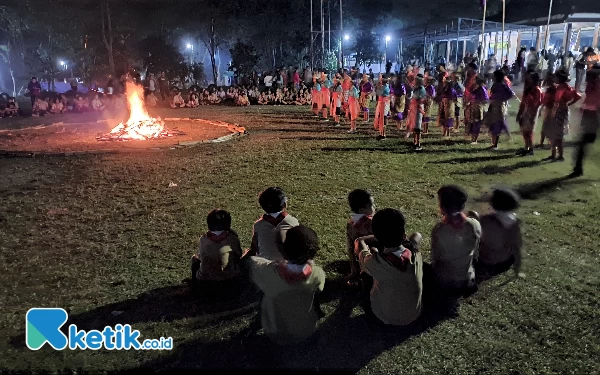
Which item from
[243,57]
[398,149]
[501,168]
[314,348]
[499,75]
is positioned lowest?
[314,348]

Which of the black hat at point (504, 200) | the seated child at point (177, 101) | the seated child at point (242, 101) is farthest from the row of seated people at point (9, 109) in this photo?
the black hat at point (504, 200)

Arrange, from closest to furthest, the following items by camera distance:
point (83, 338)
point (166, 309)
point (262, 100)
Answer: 1. point (83, 338)
2. point (166, 309)
3. point (262, 100)

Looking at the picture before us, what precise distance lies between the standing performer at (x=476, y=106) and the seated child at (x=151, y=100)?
18.5 meters

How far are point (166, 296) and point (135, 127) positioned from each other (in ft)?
40.0

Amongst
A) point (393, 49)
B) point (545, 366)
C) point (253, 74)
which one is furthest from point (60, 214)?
point (393, 49)

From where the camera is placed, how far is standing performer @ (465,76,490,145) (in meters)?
12.8

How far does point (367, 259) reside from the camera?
415 centimetres

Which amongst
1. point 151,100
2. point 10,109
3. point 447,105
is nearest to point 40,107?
point 10,109

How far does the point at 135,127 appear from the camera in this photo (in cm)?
1608

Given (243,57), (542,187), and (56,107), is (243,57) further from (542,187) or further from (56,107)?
(542,187)

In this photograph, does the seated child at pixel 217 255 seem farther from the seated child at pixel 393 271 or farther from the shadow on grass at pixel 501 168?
the shadow on grass at pixel 501 168

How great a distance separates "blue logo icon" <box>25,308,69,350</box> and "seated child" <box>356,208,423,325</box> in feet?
9.46

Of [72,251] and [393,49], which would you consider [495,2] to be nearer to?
[393,49]

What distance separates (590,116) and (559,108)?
81cm
